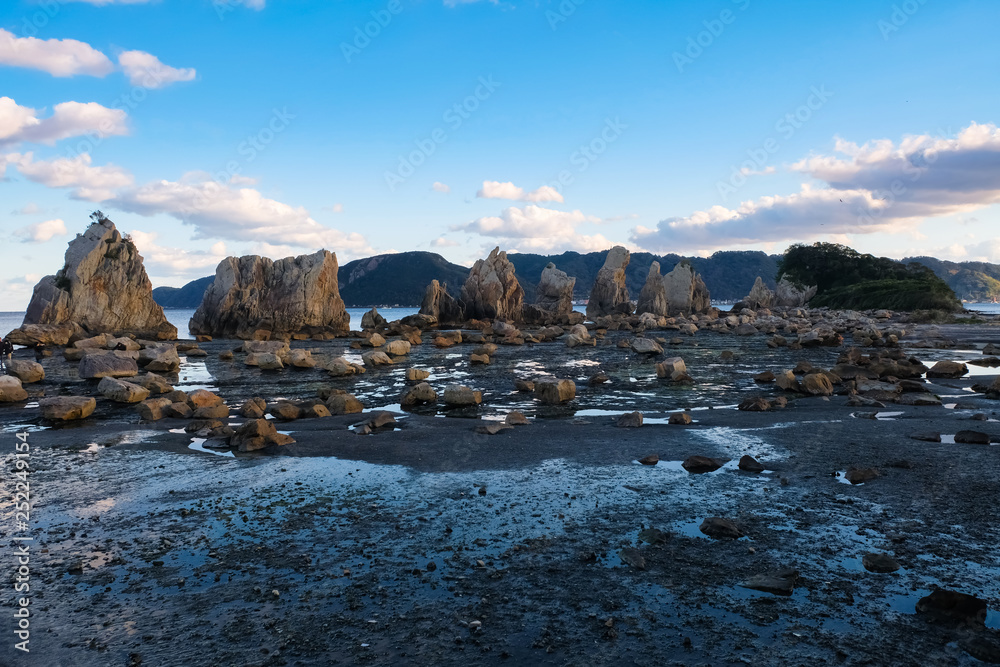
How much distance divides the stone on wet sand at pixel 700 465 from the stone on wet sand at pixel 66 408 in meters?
13.5

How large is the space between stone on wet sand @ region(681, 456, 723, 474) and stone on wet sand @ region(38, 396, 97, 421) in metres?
13.5

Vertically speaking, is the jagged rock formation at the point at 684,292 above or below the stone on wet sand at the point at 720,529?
above

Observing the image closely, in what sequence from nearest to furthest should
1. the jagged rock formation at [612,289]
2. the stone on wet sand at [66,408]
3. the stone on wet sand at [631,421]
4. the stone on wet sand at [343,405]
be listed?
the stone on wet sand at [631,421] → the stone on wet sand at [66,408] → the stone on wet sand at [343,405] → the jagged rock formation at [612,289]

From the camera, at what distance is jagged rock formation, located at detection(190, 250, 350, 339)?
2003 inches

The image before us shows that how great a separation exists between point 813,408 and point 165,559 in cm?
1348

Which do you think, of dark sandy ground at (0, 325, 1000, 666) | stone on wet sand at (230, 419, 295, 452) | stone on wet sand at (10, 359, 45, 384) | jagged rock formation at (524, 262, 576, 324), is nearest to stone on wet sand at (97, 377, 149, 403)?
dark sandy ground at (0, 325, 1000, 666)

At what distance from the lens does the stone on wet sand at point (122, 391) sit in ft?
52.7

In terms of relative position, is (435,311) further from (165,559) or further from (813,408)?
(165,559)

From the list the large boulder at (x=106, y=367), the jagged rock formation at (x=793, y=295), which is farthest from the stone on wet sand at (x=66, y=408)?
the jagged rock formation at (x=793, y=295)

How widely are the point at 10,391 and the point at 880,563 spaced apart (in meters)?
20.4

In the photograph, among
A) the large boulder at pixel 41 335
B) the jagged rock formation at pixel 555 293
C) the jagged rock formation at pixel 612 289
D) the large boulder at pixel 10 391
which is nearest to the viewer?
the large boulder at pixel 10 391

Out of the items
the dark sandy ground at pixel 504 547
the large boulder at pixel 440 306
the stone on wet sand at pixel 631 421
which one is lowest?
the dark sandy ground at pixel 504 547

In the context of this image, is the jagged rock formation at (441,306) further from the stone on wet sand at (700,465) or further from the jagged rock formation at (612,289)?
the stone on wet sand at (700,465)

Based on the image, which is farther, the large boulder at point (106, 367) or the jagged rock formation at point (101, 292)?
the jagged rock formation at point (101, 292)
